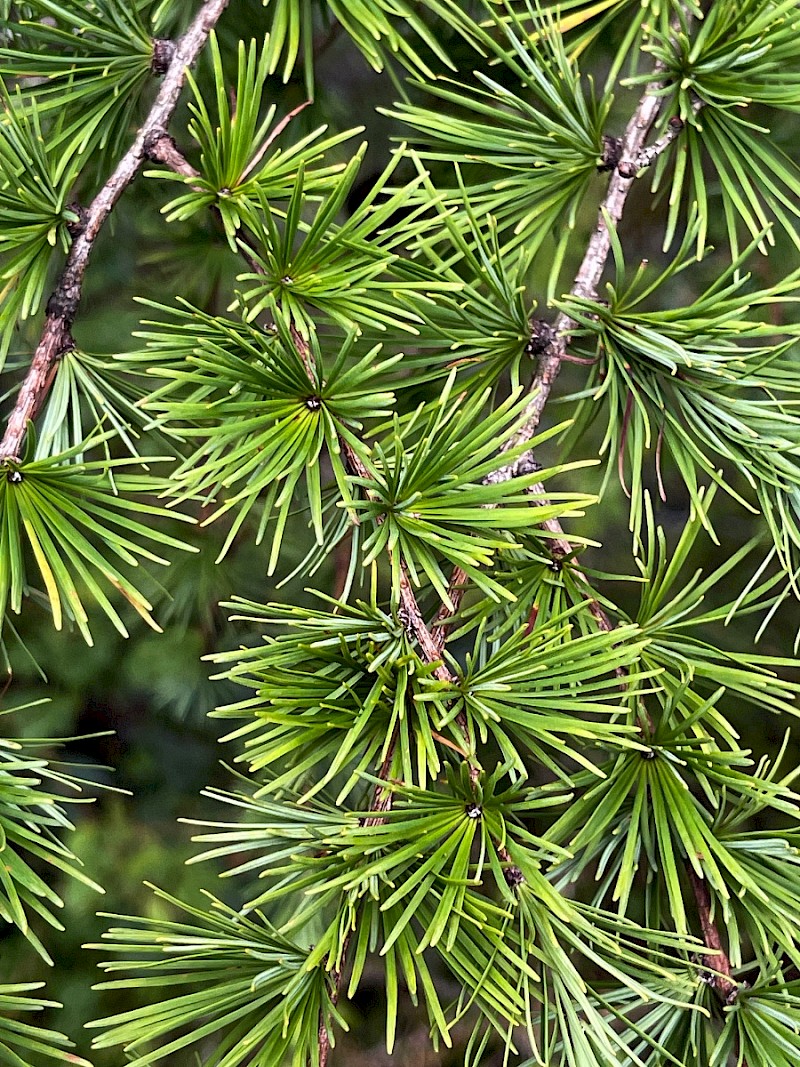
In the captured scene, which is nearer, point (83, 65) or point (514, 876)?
point (514, 876)

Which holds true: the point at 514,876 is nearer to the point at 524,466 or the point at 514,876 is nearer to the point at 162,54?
the point at 524,466

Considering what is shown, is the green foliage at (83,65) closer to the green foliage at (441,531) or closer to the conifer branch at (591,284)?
the green foliage at (441,531)

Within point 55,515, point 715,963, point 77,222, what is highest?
point 77,222

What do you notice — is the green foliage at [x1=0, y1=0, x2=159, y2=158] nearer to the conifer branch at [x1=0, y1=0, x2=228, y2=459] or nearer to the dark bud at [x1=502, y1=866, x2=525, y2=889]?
the conifer branch at [x1=0, y1=0, x2=228, y2=459]

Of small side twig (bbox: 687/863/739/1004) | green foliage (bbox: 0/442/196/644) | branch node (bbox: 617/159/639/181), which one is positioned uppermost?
branch node (bbox: 617/159/639/181)

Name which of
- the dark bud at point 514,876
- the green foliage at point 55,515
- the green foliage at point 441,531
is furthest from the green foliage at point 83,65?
the dark bud at point 514,876

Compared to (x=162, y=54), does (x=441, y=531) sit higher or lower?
lower

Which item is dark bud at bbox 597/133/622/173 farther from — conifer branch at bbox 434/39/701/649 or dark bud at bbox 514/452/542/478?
dark bud at bbox 514/452/542/478

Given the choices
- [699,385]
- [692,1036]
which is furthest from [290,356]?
[692,1036]

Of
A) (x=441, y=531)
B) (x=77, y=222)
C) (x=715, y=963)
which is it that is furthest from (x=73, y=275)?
(x=715, y=963)

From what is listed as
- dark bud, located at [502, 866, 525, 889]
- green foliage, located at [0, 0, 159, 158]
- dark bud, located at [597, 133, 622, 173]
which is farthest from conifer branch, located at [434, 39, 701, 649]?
green foliage, located at [0, 0, 159, 158]

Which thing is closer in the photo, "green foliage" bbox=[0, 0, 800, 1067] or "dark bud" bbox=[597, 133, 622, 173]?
"green foliage" bbox=[0, 0, 800, 1067]

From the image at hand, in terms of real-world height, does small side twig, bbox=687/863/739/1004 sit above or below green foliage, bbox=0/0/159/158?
below
